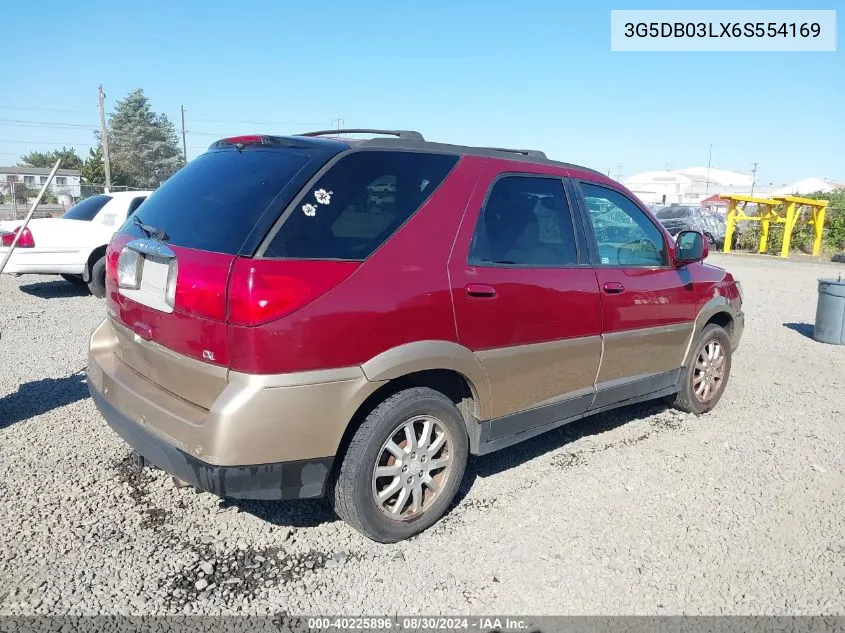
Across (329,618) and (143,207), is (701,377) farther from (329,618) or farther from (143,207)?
(143,207)

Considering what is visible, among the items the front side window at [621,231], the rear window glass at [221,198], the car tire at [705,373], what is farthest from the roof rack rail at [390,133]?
the car tire at [705,373]

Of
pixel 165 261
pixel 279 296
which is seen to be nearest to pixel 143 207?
pixel 165 261

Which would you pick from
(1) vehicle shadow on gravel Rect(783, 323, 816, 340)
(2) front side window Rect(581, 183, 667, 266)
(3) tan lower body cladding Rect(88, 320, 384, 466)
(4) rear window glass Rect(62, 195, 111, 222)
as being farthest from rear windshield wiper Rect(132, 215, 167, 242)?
(1) vehicle shadow on gravel Rect(783, 323, 816, 340)

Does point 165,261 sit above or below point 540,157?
below

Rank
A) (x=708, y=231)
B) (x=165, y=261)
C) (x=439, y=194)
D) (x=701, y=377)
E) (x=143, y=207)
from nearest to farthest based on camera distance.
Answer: (x=165, y=261) < (x=439, y=194) < (x=143, y=207) < (x=701, y=377) < (x=708, y=231)

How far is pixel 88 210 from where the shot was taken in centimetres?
962

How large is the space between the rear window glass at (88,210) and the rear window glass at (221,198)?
690 centimetres

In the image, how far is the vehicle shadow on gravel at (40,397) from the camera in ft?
15.4

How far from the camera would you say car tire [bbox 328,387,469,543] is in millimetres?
2963

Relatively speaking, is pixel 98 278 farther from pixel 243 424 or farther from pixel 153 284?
pixel 243 424

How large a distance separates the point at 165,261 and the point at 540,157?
7.66 ft

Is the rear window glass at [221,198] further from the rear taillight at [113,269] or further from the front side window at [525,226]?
the front side window at [525,226]

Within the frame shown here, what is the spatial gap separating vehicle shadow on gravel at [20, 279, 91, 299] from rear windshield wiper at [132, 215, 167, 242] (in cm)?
724

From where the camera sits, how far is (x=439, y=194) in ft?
10.7
